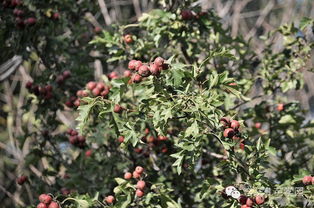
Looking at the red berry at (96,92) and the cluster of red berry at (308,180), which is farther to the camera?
the red berry at (96,92)

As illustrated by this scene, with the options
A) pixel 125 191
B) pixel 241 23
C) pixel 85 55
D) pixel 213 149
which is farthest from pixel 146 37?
pixel 241 23

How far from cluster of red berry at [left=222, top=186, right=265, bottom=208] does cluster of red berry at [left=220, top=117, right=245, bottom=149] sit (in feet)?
0.81

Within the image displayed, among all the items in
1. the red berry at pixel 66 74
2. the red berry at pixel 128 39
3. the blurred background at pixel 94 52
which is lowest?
the blurred background at pixel 94 52

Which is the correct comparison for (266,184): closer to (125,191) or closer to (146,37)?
(125,191)

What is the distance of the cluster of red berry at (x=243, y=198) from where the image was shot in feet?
7.32

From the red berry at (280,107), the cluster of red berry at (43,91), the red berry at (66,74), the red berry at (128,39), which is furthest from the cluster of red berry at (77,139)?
the red berry at (280,107)

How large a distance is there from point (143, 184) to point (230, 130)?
2.18ft

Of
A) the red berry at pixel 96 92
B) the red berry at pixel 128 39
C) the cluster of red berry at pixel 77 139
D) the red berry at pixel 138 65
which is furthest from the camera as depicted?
the cluster of red berry at pixel 77 139

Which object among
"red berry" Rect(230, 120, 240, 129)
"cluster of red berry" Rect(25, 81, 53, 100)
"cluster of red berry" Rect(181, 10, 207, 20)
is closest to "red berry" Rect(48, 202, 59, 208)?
"red berry" Rect(230, 120, 240, 129)

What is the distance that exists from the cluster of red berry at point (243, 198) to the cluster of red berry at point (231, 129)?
246 mm

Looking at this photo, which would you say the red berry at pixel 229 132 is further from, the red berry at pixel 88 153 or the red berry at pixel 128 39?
the red berry at pixel 88 153

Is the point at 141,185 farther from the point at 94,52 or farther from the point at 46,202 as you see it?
the point at 94,52

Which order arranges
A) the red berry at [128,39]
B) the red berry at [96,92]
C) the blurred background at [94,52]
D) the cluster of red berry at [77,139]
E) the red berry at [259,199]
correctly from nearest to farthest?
the red berry at [259,199]
the red berry at [96,92]
the red berry at [128,39]
the cluster of red berry at [77,139]
the blurred background at [94,52]

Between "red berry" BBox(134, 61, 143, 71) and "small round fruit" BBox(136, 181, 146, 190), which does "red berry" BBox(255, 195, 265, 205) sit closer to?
"small round fruit" BBox(136, 181, 146, 190)
